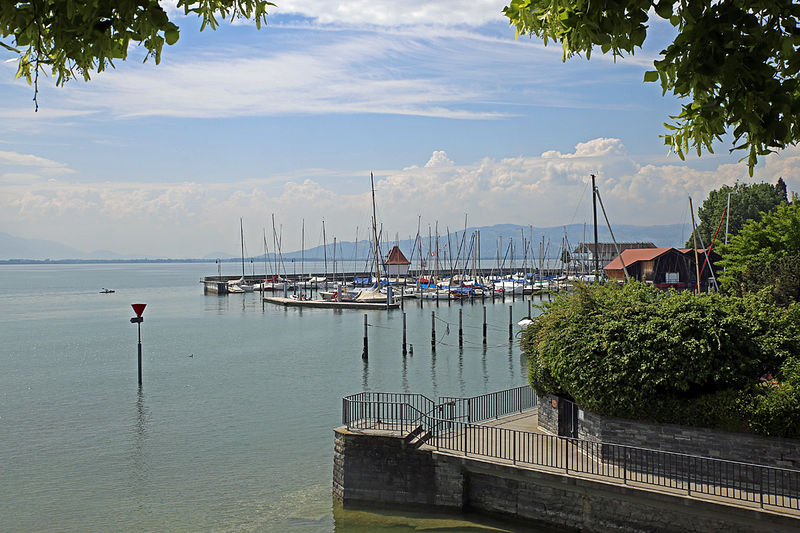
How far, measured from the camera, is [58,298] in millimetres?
128125

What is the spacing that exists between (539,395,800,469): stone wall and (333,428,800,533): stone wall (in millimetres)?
1929

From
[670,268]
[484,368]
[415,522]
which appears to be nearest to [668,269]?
[670,268]

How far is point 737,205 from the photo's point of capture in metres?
99.9

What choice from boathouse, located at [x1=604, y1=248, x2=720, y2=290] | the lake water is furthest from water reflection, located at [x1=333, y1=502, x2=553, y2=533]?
boathouse, located at [x1=604, y1=248, x2=720, y2=290]

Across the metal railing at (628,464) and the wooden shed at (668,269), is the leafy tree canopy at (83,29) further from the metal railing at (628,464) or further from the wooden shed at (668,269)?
the wooden shed at (668,269)

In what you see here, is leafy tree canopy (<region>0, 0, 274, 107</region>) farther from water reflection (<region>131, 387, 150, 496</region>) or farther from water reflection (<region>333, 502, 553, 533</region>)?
water reflection (<region>131, 387, 150, 496</region>)

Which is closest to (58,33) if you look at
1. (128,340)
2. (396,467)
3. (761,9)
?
(761,9)

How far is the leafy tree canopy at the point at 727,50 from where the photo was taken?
13.4 feet

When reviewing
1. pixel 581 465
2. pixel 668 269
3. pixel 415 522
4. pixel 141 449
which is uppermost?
pixel 668 269

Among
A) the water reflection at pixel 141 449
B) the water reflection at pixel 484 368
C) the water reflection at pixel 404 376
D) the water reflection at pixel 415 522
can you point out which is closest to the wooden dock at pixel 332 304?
the water reflection at pixel 484 368

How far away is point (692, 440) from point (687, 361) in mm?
1936

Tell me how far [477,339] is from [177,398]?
103ft

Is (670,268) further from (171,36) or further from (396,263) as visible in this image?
(171,36)

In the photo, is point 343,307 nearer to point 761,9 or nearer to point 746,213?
point 746,213
